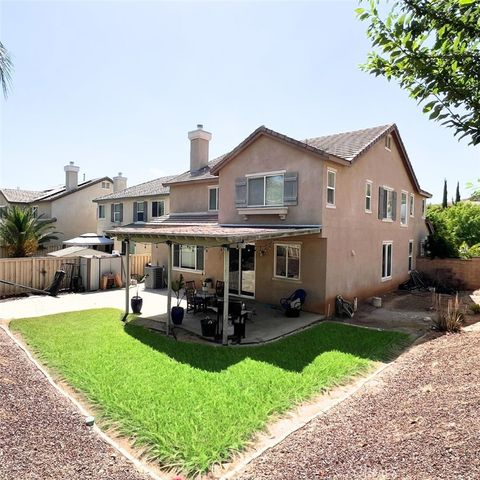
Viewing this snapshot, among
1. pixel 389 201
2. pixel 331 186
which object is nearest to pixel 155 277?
pixel 331 186

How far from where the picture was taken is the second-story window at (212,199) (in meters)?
19.9

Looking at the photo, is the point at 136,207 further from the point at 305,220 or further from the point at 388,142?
the point at 388,142

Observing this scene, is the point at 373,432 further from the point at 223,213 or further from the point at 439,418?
the point at 223,213

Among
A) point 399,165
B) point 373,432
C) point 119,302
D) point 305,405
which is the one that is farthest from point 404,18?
point 399,165

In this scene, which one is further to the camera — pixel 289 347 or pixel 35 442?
pixel 289 347

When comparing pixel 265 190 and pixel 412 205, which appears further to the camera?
pixel 412 205

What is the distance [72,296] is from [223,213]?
29.2 ft

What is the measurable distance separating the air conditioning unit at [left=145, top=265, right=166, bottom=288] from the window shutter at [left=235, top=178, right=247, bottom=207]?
711 cm

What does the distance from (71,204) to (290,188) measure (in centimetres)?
2712

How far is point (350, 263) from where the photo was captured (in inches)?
588

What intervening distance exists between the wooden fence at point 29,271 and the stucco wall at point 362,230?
1415 centimetres

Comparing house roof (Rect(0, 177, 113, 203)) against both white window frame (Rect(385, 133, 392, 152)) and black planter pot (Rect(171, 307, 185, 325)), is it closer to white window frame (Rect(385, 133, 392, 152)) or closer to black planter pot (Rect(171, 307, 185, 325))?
black planter pot (Rect(171, 307, 185, 325))

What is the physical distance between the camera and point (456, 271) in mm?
20281

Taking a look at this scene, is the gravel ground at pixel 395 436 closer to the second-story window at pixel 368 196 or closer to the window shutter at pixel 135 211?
the second-story window at pixel 368 196
